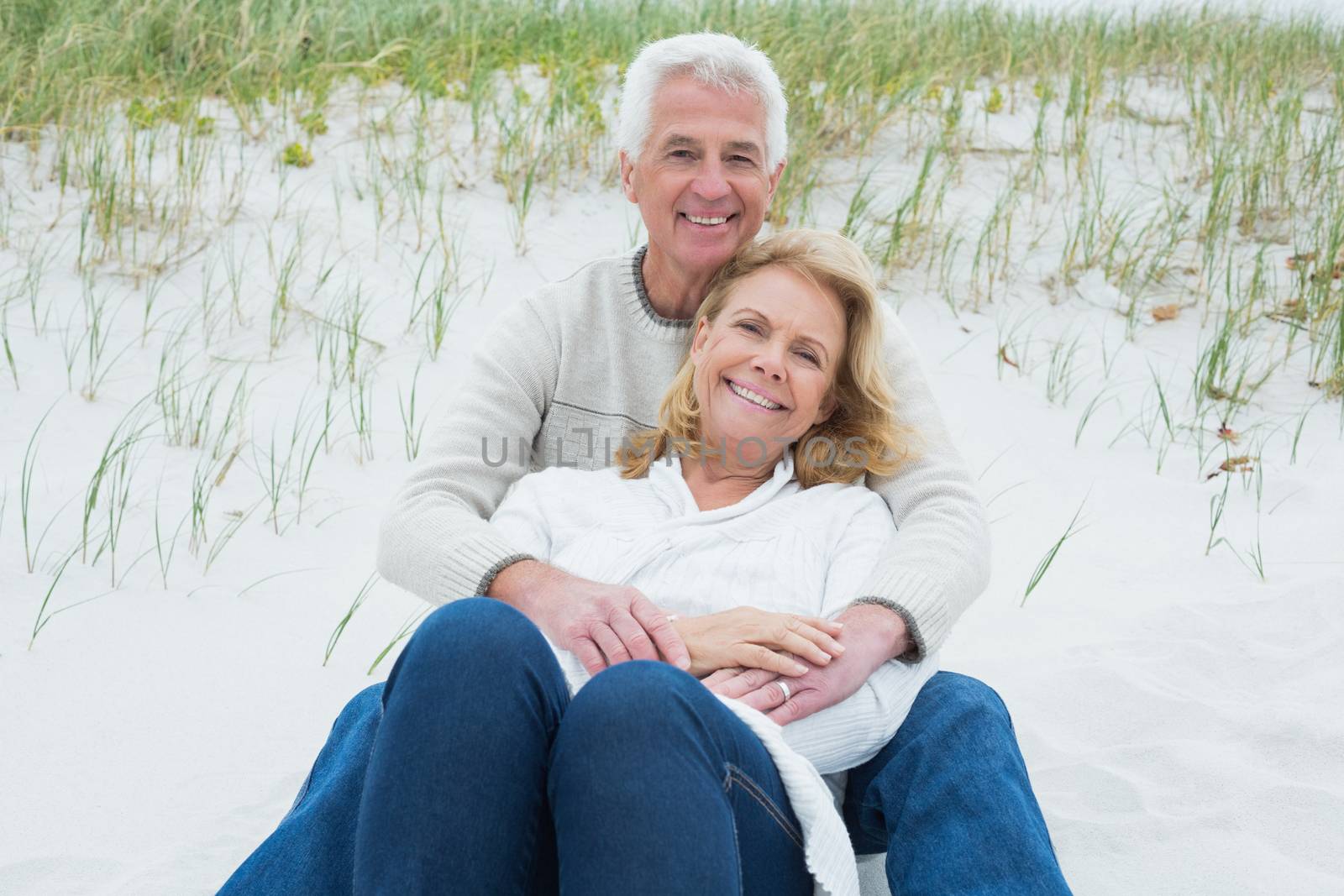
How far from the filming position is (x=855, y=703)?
206cm

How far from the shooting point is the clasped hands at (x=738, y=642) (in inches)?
77.5

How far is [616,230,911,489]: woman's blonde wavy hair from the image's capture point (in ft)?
8.02

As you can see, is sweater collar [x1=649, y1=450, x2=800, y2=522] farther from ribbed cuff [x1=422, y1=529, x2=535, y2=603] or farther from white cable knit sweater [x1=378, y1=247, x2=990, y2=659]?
ribbed cuff [x1=422, y1=529, x2=535, y2=603]

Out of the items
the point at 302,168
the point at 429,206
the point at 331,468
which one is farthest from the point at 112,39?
the point at 331,468

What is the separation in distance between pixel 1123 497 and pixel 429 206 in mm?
3399

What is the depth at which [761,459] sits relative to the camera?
2.49 meters

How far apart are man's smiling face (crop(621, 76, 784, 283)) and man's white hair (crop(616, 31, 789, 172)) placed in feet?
0.06

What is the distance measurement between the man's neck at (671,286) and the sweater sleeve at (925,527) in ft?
1.44

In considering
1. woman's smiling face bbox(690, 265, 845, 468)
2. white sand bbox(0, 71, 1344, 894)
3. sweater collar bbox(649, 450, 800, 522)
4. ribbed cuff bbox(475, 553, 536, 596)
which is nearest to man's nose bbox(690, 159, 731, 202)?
woman's smiling face bbox(690, 265, 845, 468)

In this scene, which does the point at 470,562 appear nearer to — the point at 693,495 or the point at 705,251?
the point at 693,495

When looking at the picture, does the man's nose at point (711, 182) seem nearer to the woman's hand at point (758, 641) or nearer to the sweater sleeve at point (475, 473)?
the sweater sleeve at point (475, 473)

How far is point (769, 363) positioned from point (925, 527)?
45cm

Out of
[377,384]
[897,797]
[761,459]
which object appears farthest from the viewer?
[377,384]

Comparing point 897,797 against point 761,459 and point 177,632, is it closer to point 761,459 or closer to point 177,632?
point 761,459
